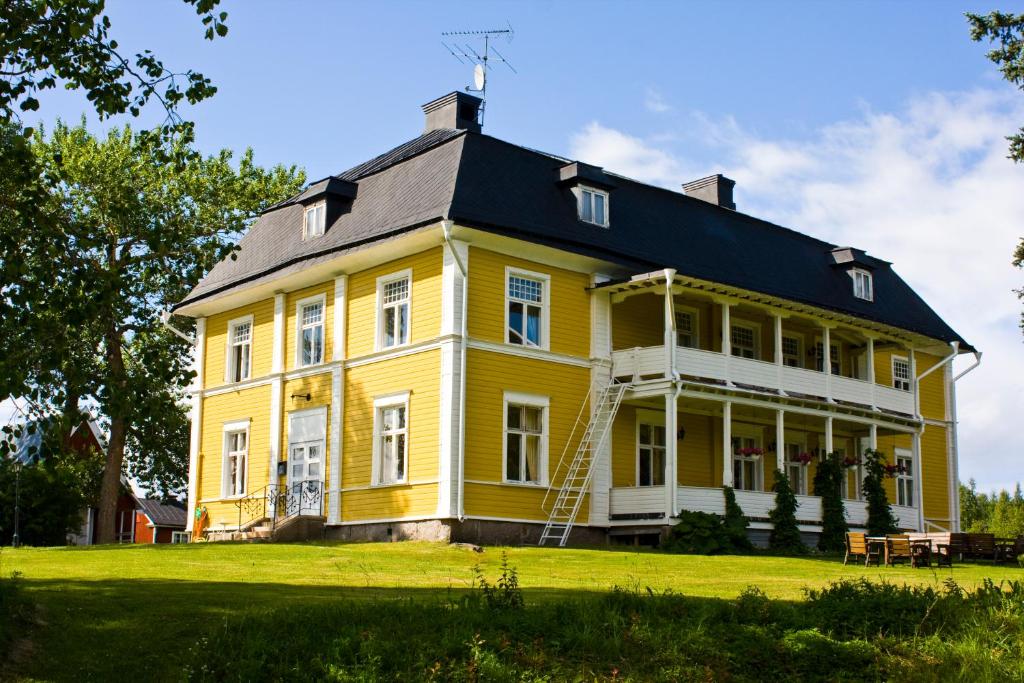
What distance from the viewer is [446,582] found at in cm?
1745

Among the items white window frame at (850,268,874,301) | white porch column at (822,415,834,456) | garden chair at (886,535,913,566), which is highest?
white window frame at (850,268,874,301)

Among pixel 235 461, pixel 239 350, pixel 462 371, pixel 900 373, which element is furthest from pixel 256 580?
pixel 900 373

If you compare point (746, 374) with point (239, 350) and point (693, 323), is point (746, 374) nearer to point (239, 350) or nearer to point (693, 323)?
point (693, 323)

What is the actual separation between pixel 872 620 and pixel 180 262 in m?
31.4

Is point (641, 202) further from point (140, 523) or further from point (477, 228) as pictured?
point (140, 523)

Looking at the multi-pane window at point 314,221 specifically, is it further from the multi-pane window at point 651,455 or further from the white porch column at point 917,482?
the white porch column at point 917,482

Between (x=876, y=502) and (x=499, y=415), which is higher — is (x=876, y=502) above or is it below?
below

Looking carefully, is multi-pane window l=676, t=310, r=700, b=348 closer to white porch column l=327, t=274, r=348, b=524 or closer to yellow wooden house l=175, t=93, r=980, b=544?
yellow wooden house l=175, t=93, r=980, b=544

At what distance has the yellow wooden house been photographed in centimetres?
2659

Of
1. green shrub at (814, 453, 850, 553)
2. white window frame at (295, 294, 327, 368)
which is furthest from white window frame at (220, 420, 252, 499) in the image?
green shrub at (814, 453, 850, 553)

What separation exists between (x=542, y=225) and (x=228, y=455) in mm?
10760

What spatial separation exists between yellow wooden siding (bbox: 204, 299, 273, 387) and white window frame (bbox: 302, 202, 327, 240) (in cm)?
230

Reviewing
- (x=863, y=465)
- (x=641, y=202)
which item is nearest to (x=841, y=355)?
(x=863, y=465)

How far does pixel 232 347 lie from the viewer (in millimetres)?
33250
